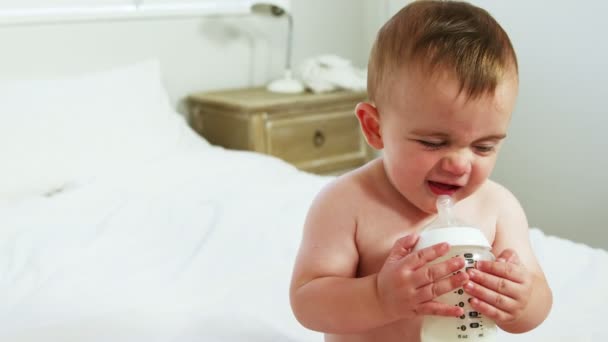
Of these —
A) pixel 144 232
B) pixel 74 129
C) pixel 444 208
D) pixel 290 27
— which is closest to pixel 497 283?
pixel 444 208

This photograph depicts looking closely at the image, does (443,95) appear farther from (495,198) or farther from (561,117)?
(561,117)

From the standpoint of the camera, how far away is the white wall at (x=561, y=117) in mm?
2303

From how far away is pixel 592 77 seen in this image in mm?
2293

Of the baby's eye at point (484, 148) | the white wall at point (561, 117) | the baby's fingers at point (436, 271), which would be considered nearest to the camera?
the baby's fingers at point (436, 271)

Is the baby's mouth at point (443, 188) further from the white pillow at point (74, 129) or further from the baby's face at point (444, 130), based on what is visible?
the white pillow at point (74, 129)

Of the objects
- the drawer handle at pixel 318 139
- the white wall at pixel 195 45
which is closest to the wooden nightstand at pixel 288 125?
the drawer handle at pixel 318 139

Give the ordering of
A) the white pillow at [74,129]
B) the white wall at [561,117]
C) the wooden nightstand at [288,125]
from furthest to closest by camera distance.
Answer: the wooden nightstand at [288,125]
the white wall at [561,117]
the white pillow at [74,129]

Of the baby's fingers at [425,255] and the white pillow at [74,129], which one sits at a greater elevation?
the baby's fingers at [425,255]

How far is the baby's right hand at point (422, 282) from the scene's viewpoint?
0.70 meters

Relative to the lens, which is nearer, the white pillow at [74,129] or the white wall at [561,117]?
the white pillow at [74,129]

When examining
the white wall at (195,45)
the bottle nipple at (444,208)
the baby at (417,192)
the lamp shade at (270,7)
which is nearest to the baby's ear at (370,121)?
the baby at (417,192)

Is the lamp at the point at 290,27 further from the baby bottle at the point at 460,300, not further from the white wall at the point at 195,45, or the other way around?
the baby bottle at the point at 460,300

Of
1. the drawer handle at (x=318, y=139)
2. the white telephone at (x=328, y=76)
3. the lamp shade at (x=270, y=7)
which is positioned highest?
the lamp shade at (x=270, y=7)

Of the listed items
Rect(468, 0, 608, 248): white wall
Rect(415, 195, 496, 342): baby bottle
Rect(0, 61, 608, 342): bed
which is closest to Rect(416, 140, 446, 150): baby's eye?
Rect(415, 195, 496, 342): baby bottle
